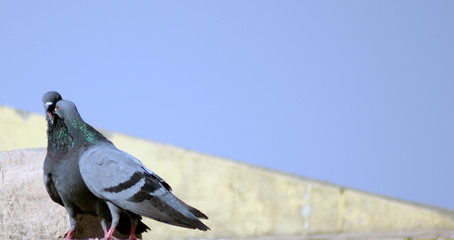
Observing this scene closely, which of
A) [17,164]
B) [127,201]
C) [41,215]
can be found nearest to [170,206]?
[127,201]

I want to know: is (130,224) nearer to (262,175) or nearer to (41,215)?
(41,215)

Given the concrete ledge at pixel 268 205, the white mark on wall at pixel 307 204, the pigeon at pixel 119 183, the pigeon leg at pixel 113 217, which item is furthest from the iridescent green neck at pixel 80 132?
the white mark on wall at pixel 307 204

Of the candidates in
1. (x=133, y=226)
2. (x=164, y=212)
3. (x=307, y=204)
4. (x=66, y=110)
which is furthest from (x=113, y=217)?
(x=307, y=204)

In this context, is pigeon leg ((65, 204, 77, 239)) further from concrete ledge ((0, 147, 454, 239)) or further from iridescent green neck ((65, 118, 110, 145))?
concrete ledge ((0, 147, 454, 239))

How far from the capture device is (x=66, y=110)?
3230 millimetres

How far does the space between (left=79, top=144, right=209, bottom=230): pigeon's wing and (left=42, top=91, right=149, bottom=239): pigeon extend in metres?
0.07

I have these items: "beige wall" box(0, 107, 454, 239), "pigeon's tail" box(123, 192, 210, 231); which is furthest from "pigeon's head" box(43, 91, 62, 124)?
"beige wall" box(0, 107, 454, 239)

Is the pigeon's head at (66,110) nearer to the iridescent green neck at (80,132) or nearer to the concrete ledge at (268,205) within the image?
the iridescent green neck at (80,132)

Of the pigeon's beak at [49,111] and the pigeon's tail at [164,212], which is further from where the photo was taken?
the pigeon's beak at [49,111]

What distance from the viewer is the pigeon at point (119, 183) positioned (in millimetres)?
3121

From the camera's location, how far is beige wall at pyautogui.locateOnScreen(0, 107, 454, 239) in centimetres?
646

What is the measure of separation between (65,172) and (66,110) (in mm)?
275

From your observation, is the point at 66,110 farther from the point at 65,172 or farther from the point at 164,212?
the point at 164,212

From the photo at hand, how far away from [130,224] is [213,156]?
134 inches
